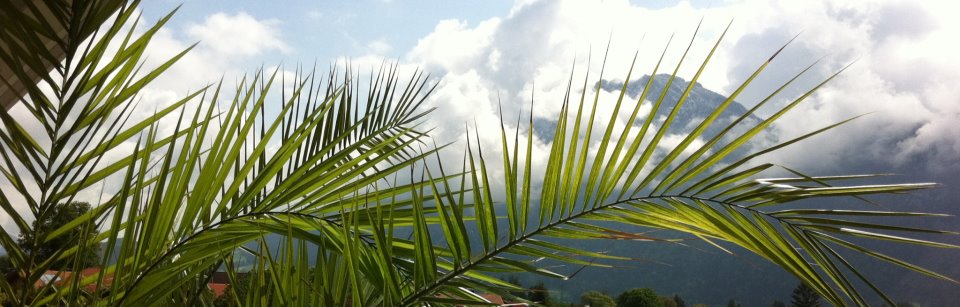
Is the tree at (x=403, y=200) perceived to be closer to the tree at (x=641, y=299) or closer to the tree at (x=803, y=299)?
the tree at (x=641, y=299)

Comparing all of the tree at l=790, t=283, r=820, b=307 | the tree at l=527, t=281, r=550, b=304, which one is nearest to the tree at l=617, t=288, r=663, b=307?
the tree at l=790, t=283, r=820, b=307

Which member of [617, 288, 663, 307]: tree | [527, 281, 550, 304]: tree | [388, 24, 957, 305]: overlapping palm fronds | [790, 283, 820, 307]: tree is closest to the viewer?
[388, 24, 957, 305]: overlapping palm fronds

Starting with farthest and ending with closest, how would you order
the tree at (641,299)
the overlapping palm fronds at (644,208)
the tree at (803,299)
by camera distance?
the tree at (641,299), the tree at (803,299), the overlapping palm fronds at (644,208)

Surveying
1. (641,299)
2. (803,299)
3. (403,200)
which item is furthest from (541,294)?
(803,299)

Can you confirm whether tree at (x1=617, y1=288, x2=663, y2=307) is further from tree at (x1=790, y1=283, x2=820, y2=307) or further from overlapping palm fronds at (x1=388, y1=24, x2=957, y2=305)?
overlapping palm fronds at (x1=388, y1=24, x2=957, y2=305)

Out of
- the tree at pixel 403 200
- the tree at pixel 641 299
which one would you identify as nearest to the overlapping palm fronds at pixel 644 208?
the tree at pixel 403 200

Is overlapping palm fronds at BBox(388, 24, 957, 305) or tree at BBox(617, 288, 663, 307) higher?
overlapping palm fronds at BBox(388, 24, 957, 305)

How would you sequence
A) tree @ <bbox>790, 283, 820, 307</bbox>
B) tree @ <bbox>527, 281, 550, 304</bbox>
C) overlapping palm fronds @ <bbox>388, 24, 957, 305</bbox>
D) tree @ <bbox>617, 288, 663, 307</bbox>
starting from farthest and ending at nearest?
tree @ <bbox>617, 288, 663, 307</bbox> → tree @ <bbox>790, 283, 820, 307</bbox> → tree @ <bbox>527, 281, 550, 304</bbox> → overlapping palm fronds @ <bbox>388, 24, 957, 305</bbox>

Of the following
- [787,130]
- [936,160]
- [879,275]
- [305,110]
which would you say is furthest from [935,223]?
[305,110]

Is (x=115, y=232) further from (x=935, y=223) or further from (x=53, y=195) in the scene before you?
(x=935, y=223)

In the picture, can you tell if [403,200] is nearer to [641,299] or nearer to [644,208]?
[644,208]

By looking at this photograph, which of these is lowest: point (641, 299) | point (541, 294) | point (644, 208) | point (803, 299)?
point (641, 299)

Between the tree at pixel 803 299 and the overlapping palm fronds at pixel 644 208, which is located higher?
the overlapping palm fronds at pixel 644 208

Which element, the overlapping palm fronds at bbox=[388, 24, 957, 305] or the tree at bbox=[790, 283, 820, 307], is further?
the tree at bbox=[790, 283, 820, 307]
